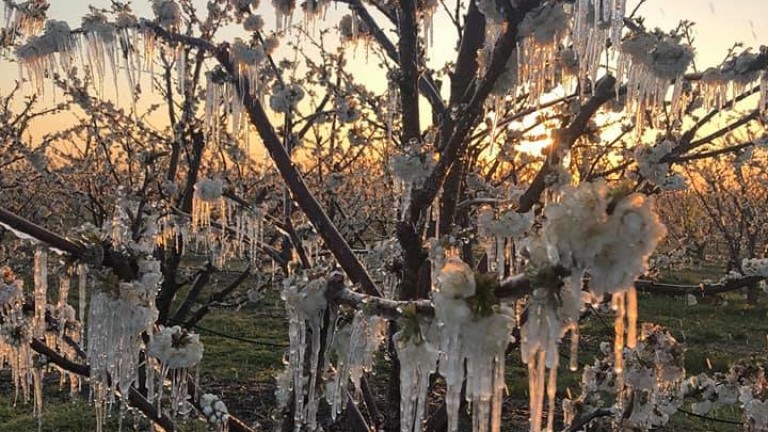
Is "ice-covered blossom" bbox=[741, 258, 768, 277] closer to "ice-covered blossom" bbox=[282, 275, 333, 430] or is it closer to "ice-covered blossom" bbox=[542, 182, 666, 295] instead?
"ice-covered blossom" bbox=[282, 275, 333, 430]

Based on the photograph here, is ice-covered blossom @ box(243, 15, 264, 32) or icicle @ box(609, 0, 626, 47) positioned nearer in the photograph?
icicle @ box(609, 0, 626, 47)

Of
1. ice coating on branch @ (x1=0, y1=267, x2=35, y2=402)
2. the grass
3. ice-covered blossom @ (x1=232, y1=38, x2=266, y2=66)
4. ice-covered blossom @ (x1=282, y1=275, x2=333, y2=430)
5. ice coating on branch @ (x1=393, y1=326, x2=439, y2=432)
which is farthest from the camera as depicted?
the grass

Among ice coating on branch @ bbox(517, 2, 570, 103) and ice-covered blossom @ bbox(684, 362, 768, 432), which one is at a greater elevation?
ice coating on branch @ bbox(517, 2, 570, 103)

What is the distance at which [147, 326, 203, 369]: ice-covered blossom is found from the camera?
2.35 m

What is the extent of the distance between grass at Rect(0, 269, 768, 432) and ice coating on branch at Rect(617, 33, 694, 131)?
6.99 feet

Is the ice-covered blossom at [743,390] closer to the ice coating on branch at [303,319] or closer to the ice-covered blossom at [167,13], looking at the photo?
the ice coating on branch at [303,319]

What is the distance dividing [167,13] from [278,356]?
7.09 m

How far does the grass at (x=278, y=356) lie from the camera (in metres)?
7.28

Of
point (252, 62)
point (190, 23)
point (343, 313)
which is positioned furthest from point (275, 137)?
point (190, 23)

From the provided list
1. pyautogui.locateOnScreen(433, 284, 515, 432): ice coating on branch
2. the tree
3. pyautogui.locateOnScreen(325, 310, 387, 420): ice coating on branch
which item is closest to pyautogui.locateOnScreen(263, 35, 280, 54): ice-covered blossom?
the tree

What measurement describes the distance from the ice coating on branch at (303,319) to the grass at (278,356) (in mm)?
2713

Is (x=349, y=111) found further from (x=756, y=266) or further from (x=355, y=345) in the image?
(x=355, y=345)

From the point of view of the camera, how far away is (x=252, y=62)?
2682 mm

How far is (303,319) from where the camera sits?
177 cm
